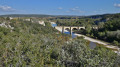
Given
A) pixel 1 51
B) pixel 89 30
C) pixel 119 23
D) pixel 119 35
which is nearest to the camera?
pixel 1 51

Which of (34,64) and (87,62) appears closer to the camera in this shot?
(87,62)

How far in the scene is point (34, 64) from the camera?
6938 mm

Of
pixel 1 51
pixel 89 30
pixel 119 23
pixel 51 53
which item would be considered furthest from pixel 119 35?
pixel 1 51

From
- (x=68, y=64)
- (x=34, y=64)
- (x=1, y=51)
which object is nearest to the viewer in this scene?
(x=34, y=64)

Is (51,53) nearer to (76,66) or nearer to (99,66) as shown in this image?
(76,66)

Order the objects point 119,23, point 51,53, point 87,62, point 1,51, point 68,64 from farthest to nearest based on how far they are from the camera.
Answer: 1. point 119,23
2. point 51,53
3. point 1,51
4. point 68,64
5. point 87,62

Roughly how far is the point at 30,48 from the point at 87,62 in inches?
212

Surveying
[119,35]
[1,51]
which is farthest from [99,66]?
[119,35]

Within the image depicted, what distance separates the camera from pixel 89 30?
66.1m

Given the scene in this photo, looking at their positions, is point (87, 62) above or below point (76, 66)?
above

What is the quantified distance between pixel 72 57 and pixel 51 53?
2.53 m

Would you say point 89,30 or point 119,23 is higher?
point 119,23

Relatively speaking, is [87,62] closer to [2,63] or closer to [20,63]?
[20,63]

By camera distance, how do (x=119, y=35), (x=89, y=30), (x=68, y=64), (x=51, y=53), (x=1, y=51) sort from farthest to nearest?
(x=89, y=30)
(x=119, y=35)
(x=51, y=53)
(x=1, y=51)
(x=68, y=64)
